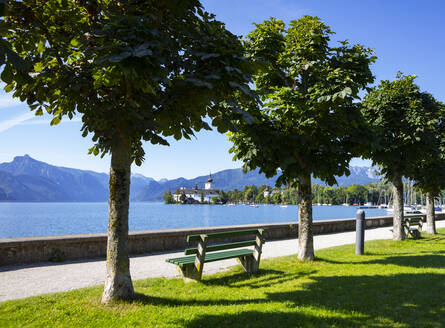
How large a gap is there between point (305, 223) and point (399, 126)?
24.2 feet

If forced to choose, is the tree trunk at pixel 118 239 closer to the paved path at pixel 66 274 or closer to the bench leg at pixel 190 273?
the bench leg at pixel 190 273

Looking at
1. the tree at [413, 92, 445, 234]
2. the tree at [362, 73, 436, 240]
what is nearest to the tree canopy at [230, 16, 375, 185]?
the tree at [362, 73, 436, 240]

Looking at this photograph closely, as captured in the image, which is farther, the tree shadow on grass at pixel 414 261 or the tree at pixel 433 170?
the tree at pixel 433 170

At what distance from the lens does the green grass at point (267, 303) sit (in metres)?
4.76

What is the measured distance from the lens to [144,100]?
5.19m

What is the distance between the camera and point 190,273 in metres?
6.98

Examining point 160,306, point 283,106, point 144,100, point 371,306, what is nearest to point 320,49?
point 283,106

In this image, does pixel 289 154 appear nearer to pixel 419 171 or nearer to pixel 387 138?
pixel 387 138

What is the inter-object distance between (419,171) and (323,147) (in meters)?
10.6

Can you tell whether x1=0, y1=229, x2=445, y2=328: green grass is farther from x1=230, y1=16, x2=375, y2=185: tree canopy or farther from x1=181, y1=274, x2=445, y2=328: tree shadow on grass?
x1=230, y1=16, x2=375, y2=185: tree canopy

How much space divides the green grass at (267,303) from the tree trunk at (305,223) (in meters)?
1.03

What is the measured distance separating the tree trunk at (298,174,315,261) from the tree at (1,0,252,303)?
17.2 feet

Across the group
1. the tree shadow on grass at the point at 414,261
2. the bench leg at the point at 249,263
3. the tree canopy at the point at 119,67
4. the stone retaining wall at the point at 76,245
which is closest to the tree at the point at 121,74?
the tree canopy at the point at 119,67

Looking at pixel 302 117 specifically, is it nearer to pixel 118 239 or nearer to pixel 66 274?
pixel 118 239
